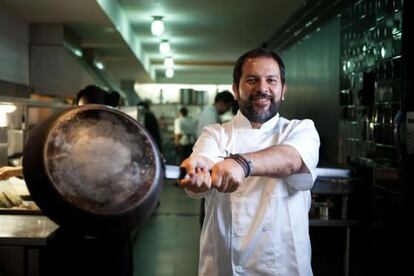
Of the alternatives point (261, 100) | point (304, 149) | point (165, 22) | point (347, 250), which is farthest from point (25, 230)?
point (165, 22)

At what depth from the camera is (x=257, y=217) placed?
5.55 ft

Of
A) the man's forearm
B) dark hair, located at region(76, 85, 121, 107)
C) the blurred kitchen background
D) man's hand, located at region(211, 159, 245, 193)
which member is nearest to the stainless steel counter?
the blurred kitchen background

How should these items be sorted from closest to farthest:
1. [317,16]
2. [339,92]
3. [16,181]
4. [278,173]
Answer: [278,173], [16,181], [339,92], [317,16]

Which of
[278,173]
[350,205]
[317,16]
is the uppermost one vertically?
[317,16]

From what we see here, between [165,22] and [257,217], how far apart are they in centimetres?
664

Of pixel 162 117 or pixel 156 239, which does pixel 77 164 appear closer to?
pixel 156 239

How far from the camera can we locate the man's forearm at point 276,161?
4.28 feet

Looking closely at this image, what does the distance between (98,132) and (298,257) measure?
917 millimetres

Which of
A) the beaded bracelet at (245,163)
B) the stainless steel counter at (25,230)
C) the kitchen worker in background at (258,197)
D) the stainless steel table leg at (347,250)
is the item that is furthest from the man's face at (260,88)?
the stainless steel table leg at (347,250)

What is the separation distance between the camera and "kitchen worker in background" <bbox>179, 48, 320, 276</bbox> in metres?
1.63

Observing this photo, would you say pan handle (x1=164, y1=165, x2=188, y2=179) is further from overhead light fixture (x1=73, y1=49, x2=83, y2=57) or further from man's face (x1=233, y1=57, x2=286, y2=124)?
overhead light fixture (x1=73, y1=49, x2=83, y2=57)

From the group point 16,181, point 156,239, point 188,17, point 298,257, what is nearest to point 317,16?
point 188,17

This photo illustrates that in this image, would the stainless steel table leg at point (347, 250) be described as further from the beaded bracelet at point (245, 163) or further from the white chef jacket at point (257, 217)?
the beaded bracelet at point (245, 163)

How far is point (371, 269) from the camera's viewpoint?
12.0 ft
